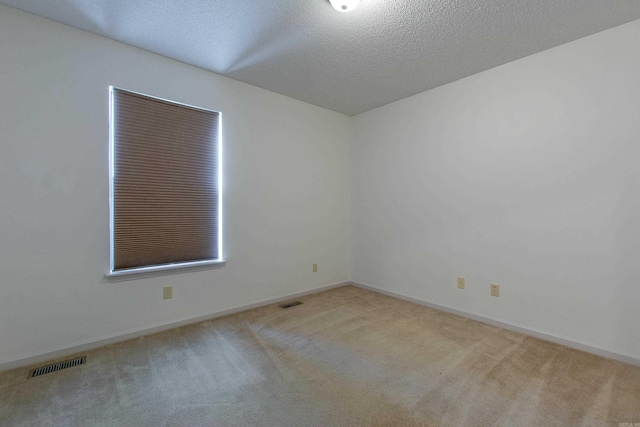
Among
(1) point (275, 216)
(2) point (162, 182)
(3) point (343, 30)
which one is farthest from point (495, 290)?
(2) point (162, 182)

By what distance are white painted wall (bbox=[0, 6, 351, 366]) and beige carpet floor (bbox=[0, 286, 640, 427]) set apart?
0.30 m

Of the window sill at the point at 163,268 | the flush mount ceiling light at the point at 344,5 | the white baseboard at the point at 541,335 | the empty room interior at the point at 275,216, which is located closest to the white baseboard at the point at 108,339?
the empty room interior at the point at 275,216

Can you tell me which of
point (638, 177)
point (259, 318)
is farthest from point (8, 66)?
point (638, 177)

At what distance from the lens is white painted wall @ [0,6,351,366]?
1975mm

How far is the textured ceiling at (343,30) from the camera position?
1.90 m

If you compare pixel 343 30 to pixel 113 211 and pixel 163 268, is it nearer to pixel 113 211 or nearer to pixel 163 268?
pixel 113 211

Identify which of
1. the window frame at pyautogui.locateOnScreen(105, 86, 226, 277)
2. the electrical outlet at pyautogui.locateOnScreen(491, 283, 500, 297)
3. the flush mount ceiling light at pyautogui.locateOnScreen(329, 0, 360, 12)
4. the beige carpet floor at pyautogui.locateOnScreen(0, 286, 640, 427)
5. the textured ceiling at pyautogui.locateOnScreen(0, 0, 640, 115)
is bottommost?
the beige carpet floor at pyautogui.locateOnScreen(0, 286, 640, 427)

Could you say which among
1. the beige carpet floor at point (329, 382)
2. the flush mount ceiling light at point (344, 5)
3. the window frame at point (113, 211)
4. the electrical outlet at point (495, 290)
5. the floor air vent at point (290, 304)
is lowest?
the beige carpet floor at point (329, 382)

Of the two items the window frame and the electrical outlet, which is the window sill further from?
the electrical outlet

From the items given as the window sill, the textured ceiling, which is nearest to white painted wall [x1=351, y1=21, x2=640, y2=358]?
the textured ceiling

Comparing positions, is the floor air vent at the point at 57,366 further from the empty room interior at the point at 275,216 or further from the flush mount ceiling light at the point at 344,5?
the flush mount ceiling light at the point at 344,5

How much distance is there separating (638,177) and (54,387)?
420cm

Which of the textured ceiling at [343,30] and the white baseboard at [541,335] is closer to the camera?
the textured ceiling at [343,30]

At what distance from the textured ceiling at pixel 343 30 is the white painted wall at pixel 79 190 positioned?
0.21m
